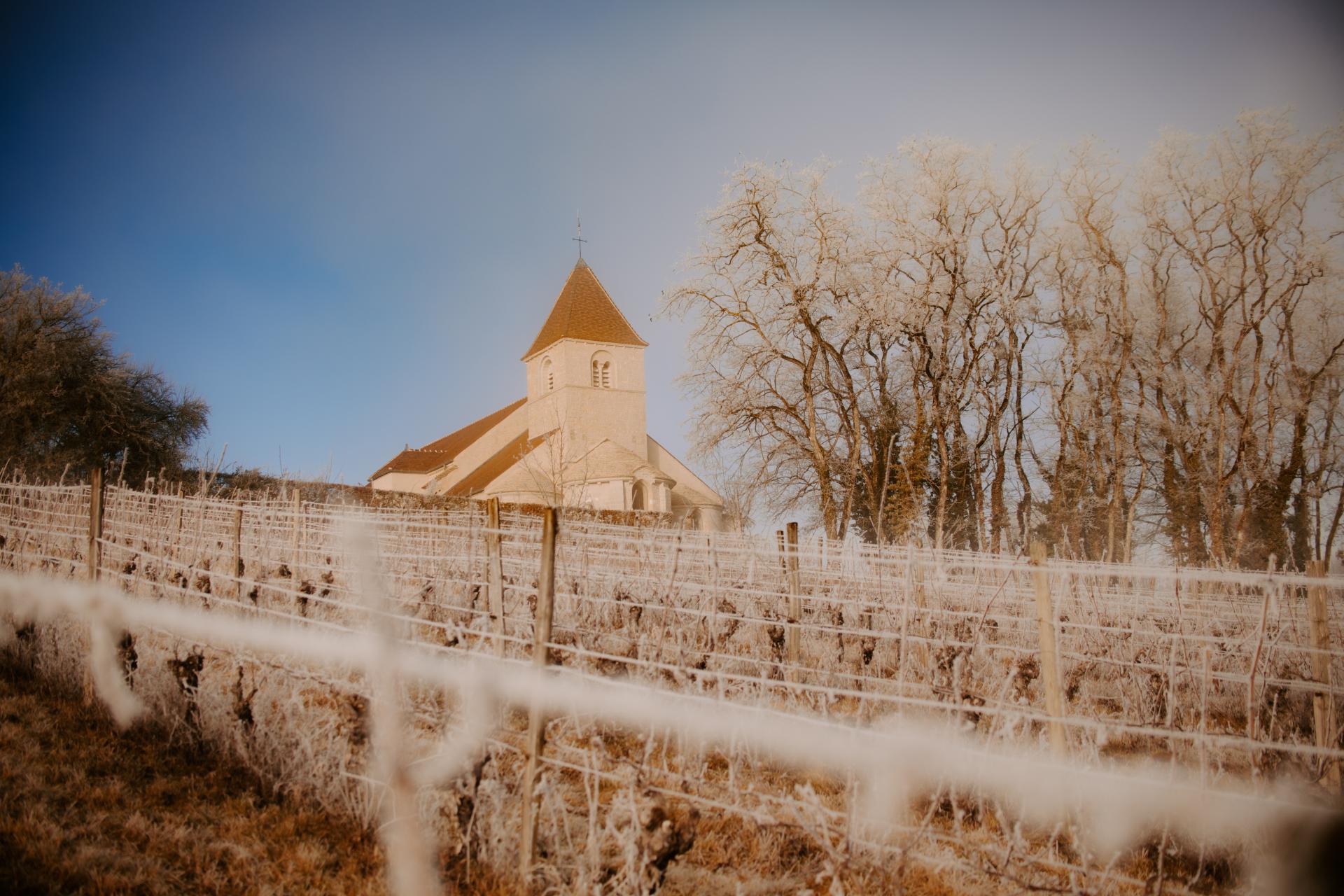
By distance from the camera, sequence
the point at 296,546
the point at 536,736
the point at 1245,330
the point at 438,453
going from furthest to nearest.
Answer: the point at 438,453
the point at 1245,330
the point at 296,546
the point at 536,736

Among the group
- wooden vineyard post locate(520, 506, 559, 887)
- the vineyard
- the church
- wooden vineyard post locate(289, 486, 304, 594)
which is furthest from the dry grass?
the church

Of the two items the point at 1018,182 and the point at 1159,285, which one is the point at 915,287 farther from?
the point at 1159,285

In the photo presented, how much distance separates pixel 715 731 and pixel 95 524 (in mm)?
4939

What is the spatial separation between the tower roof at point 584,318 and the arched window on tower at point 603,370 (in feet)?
2.93

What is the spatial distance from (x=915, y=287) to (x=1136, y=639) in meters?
15.4

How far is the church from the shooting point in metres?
33.4

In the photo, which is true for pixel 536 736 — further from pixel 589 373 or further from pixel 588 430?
pixel 589 373

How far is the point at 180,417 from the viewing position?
26.4 m

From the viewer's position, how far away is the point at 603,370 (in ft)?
126

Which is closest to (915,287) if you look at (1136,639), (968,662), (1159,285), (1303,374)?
(1159,285)

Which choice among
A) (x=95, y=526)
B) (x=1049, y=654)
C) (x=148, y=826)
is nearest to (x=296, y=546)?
(x=95, y=526)

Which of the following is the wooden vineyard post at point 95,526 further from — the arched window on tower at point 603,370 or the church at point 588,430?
the arched window on tower at point 603,370

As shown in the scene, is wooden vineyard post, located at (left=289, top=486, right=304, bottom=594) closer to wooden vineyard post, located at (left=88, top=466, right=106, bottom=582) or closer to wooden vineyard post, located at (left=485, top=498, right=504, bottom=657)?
wooden vineyard post, located at (left=88, top=466, right=106, bottom=582)

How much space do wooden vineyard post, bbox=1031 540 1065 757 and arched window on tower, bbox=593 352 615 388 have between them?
34.8 metres
